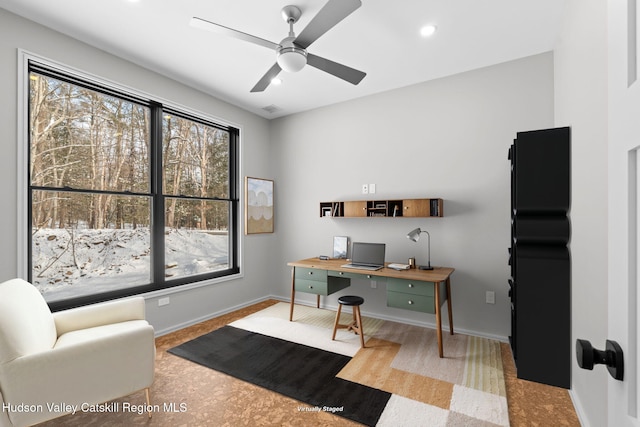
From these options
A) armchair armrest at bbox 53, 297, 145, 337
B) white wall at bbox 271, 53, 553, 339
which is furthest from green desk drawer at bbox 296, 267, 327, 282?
armchair armrest at bbox 53, 297, 145, 337

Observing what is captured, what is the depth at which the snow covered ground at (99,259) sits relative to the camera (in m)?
2.53

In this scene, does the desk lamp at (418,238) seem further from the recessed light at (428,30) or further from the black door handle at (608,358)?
the black door handle at (608,358)

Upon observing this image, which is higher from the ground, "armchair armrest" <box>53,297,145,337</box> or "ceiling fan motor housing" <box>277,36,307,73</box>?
"ceiling fan motor housing" <box>277,36,307,73</box>

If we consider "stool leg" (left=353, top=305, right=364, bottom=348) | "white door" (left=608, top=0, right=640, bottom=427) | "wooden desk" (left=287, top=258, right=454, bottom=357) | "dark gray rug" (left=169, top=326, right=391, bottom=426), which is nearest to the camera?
"white door" (left=608, top=0, right=640, bottom=427)

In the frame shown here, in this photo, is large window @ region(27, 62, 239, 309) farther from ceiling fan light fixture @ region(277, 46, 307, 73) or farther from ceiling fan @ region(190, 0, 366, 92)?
ceiling fan light fixture @ region(277, 46, 307, 73)

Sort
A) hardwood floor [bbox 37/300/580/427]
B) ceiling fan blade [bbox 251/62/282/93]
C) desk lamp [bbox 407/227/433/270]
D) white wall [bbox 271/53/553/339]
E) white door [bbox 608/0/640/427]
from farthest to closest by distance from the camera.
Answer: desk lamp [bbox 407/227/433/270], white wall [bbox 271/53/553/339], ceiling fan blade [bbox 251/62/282/93], hardwood floor [bbox 37/300/580/427], white door [bbox 608/0/640/427]

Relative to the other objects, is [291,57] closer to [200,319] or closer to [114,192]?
[114,192]

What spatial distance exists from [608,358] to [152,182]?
3.61m

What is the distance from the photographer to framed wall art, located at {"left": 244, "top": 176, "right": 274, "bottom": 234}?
4.23 metres

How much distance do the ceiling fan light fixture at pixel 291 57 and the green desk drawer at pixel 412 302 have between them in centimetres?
218

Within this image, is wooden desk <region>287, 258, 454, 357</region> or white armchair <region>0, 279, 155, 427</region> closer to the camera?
white armchair <region>0, 279, 155, 427</region>

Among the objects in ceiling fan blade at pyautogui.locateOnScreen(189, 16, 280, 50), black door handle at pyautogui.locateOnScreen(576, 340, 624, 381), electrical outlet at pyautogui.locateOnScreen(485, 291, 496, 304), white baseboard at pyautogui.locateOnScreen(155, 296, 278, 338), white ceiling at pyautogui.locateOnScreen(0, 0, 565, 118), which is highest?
white ceiling at pyautogui.locateOnScreen(0, 0, 565, 118)

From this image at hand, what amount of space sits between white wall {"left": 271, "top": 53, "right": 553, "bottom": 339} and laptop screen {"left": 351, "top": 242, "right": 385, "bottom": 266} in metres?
0.32

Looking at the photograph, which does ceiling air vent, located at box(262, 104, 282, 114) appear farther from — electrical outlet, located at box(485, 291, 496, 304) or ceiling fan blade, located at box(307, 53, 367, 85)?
electrical outlet, located at box(485, 291, 496, 304)
